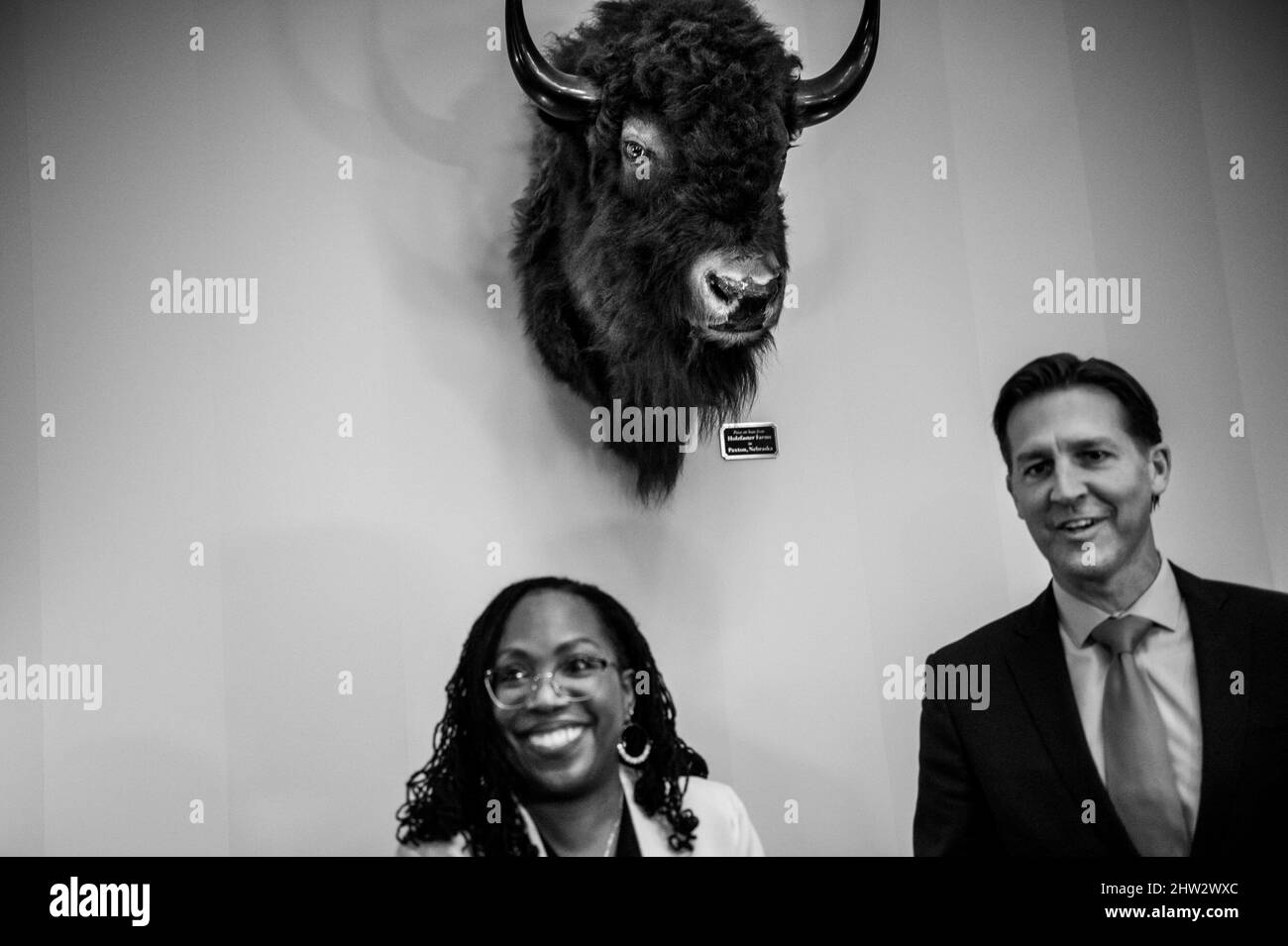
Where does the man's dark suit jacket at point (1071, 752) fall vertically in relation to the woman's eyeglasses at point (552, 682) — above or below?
below

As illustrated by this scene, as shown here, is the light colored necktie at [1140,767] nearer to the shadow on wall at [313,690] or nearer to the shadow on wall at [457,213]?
the shadow on wall at [457,213]

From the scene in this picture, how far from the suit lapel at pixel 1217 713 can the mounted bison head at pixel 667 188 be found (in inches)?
42.7

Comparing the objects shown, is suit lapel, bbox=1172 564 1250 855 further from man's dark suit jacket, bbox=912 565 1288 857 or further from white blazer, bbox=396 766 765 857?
white blazer, bbox=396 766 765 857

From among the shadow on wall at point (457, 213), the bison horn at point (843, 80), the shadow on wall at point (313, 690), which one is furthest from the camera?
the shadow on wall at point (457, 213)

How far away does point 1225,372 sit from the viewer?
118 inches

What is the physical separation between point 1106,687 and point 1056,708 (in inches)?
4.4

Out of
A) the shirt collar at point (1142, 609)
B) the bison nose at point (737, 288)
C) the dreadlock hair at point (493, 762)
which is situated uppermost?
the bison nose at point (737, 288)

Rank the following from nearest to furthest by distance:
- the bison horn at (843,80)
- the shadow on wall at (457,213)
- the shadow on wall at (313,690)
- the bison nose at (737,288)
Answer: the bison nose at (737,288) < the bison horn at (843,80) < the shadow on wall at (313,690) < the shadow on wall at (457,213)

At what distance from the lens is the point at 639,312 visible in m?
2.62

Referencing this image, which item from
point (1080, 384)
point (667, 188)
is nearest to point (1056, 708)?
point (1080, 384)

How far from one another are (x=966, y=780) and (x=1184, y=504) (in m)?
0.81

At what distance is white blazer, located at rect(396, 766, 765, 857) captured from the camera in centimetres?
271

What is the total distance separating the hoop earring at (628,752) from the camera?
2.72m

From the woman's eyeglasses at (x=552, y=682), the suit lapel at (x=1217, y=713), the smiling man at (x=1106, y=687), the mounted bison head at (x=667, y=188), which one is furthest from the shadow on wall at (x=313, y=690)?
the suit lapel at (x=1217, y=713)
